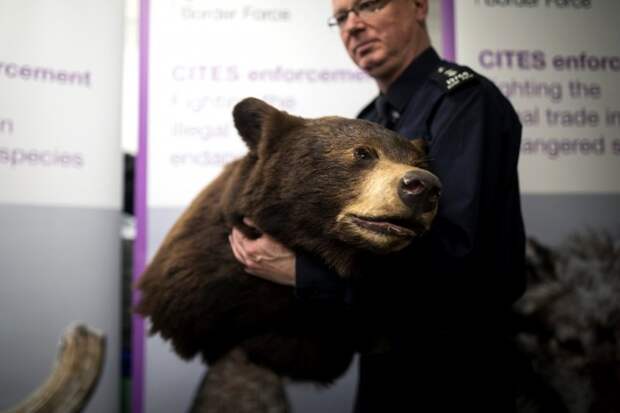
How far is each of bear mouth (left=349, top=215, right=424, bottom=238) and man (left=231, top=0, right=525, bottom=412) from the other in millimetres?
152

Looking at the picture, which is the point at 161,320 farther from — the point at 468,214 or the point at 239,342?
the point at 468,214

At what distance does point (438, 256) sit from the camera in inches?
49.5

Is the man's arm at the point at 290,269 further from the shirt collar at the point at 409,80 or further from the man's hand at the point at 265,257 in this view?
the shirt collar at the point at 409,80

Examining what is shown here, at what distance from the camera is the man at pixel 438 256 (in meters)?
1.27

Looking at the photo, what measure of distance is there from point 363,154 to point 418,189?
214mm

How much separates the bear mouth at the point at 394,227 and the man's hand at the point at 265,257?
26 cm

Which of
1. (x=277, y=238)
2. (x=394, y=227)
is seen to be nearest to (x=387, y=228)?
(x=394, y=227)

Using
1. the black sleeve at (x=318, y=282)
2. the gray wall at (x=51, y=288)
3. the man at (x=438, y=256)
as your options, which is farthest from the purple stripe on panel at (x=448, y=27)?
the gray wall at (x=51, y=288)

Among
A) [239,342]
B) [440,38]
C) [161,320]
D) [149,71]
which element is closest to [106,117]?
[149,71]

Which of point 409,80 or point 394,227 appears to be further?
point 409,80

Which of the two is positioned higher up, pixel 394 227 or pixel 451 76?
pixel 451 76

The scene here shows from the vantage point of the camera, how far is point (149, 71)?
2.02 m

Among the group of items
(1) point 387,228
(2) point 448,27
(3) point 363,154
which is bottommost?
(1) point 387,228

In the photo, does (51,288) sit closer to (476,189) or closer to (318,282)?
(318,282)
